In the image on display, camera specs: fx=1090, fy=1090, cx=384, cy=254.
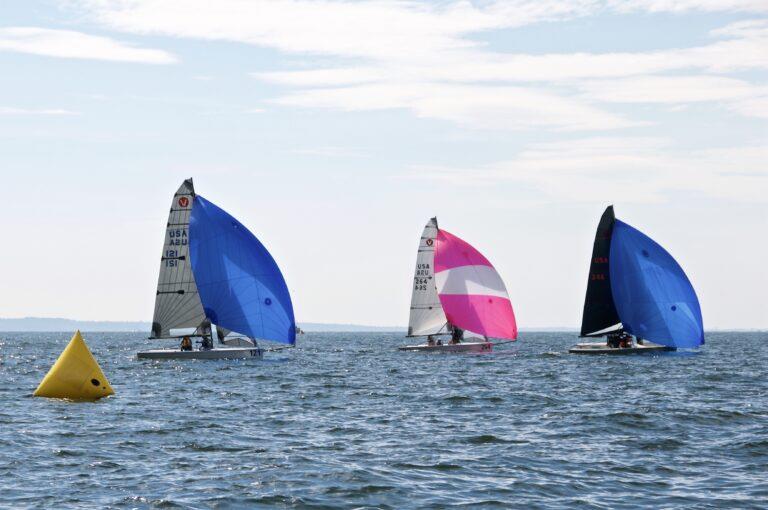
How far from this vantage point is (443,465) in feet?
68.3

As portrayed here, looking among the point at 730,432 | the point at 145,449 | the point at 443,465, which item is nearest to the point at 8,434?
the point at 145,449

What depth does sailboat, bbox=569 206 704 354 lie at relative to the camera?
6166 centimetres

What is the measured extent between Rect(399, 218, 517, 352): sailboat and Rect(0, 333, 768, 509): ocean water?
25.9 metres

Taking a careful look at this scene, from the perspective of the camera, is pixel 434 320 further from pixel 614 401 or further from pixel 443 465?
pixel 443 465

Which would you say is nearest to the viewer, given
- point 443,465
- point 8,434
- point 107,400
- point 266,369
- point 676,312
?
point 443,465

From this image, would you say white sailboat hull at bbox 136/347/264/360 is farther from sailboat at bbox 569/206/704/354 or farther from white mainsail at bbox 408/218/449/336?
sailboat at bbox 569/206/704/354

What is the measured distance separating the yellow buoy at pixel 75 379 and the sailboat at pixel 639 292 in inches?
1416

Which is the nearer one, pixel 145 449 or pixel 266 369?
pixel 145 449

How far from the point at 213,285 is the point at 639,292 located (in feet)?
80.1

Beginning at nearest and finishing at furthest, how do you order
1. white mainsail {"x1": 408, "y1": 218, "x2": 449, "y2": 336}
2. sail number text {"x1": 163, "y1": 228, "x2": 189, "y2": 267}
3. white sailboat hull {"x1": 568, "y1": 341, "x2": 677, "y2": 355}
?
sail number text {"x1": 163, "y1": 228, "x2": 189, "y2": 267} → white sailboat hull {"x1": 568, "y1": 341, "x2": 677, "y2": 355} → white mainsail {"x1": 408, "y1": 218, "x2": 449, "y2": 336}

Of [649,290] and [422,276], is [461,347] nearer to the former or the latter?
[422,276]

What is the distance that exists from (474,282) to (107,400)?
37.4m

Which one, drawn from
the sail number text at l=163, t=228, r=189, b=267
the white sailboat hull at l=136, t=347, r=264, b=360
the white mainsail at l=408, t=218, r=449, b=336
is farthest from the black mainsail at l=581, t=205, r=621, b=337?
the sail number text at l=163, t=228, r=189, b=267

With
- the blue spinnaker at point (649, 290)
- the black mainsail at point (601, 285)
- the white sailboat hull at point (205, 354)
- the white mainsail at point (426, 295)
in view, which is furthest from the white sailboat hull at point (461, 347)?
the white sailboat hull at point (205, 354)
